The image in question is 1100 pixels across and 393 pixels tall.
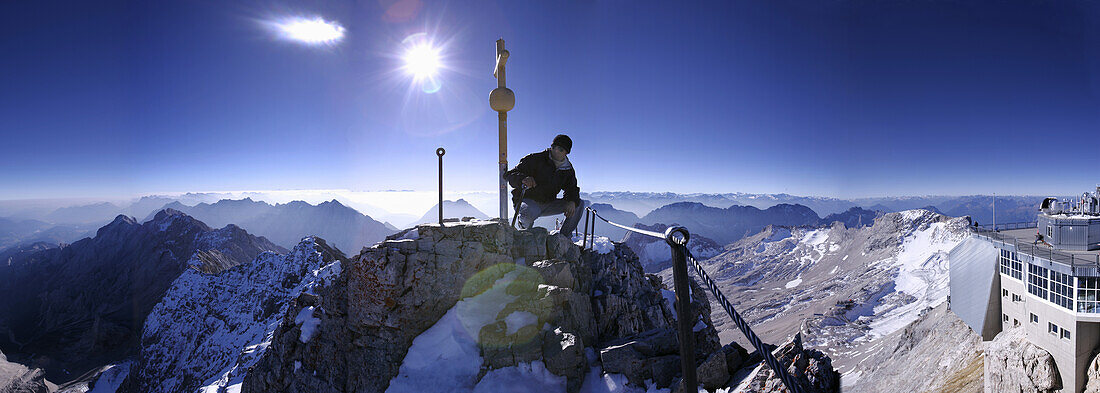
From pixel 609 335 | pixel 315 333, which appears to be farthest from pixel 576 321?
pixel 315 333

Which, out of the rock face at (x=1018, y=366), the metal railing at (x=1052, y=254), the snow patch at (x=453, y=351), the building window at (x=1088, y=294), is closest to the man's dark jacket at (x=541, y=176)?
the snow patch at (x=453, y=351)

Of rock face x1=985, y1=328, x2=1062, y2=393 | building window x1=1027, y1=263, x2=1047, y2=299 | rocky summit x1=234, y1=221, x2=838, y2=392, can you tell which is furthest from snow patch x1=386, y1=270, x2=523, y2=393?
rock face x1=985, y1=328, x2=1062, y2=393

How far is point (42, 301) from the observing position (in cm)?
19188

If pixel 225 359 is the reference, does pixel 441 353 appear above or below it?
above

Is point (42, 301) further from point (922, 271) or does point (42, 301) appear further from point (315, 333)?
point (922, 271)

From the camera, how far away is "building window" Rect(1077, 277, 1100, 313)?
20.2m

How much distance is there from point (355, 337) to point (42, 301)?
1026 ft

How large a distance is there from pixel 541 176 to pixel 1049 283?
32.5 m

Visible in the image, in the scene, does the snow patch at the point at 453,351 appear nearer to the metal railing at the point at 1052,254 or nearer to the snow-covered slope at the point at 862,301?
the metal railing at the point at 1052,254

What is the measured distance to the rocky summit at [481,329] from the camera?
27.6 feet

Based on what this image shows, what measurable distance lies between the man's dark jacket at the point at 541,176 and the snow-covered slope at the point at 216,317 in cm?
10151

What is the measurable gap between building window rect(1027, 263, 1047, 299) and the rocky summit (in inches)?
1120

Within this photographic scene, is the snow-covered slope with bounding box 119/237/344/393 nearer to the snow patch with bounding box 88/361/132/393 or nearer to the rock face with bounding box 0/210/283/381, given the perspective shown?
the snow patch with bounding box 88/361/132/393

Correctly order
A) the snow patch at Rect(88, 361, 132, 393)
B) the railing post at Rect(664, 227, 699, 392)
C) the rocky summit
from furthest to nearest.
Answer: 1. the snow patch at Rect(88, 361, 132, 393)
2. the rocky summit
3. the railing post at Rect(664, 227, 699, 392)
